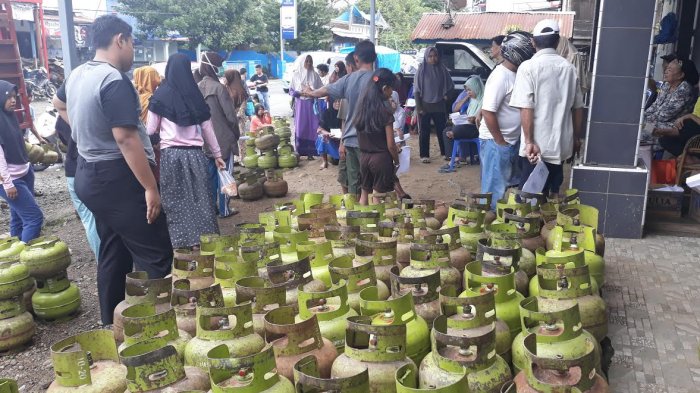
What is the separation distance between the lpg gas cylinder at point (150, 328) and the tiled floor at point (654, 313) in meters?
1.97

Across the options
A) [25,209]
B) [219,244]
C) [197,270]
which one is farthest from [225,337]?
[25,209]

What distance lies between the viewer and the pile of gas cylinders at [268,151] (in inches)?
358

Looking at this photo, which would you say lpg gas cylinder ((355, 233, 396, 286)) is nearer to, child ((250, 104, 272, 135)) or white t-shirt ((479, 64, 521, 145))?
white t-shirt ((479, 64, 521, 145))

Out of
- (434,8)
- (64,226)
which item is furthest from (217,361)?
(434,8)

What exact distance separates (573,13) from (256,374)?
471 inches

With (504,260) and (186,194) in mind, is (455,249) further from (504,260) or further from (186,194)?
(186,194)

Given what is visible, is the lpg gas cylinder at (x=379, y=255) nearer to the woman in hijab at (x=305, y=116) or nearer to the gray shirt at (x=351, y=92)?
the gray shirt at (x=351, y=92)

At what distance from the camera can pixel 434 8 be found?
4206 cm

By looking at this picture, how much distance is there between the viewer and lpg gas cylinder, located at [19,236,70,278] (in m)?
3.98

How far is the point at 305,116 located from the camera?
977cm

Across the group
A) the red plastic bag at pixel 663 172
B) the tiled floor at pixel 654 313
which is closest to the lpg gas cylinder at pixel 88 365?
the tiled floor at pixel 654 313

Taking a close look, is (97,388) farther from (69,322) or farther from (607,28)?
(607,28)

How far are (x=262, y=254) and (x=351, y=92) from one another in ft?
8.10

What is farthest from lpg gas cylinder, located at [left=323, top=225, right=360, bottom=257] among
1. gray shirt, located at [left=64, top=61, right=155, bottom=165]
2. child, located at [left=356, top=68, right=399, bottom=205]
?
child, located at [left=356, top=68, right=399, bottom=205]
